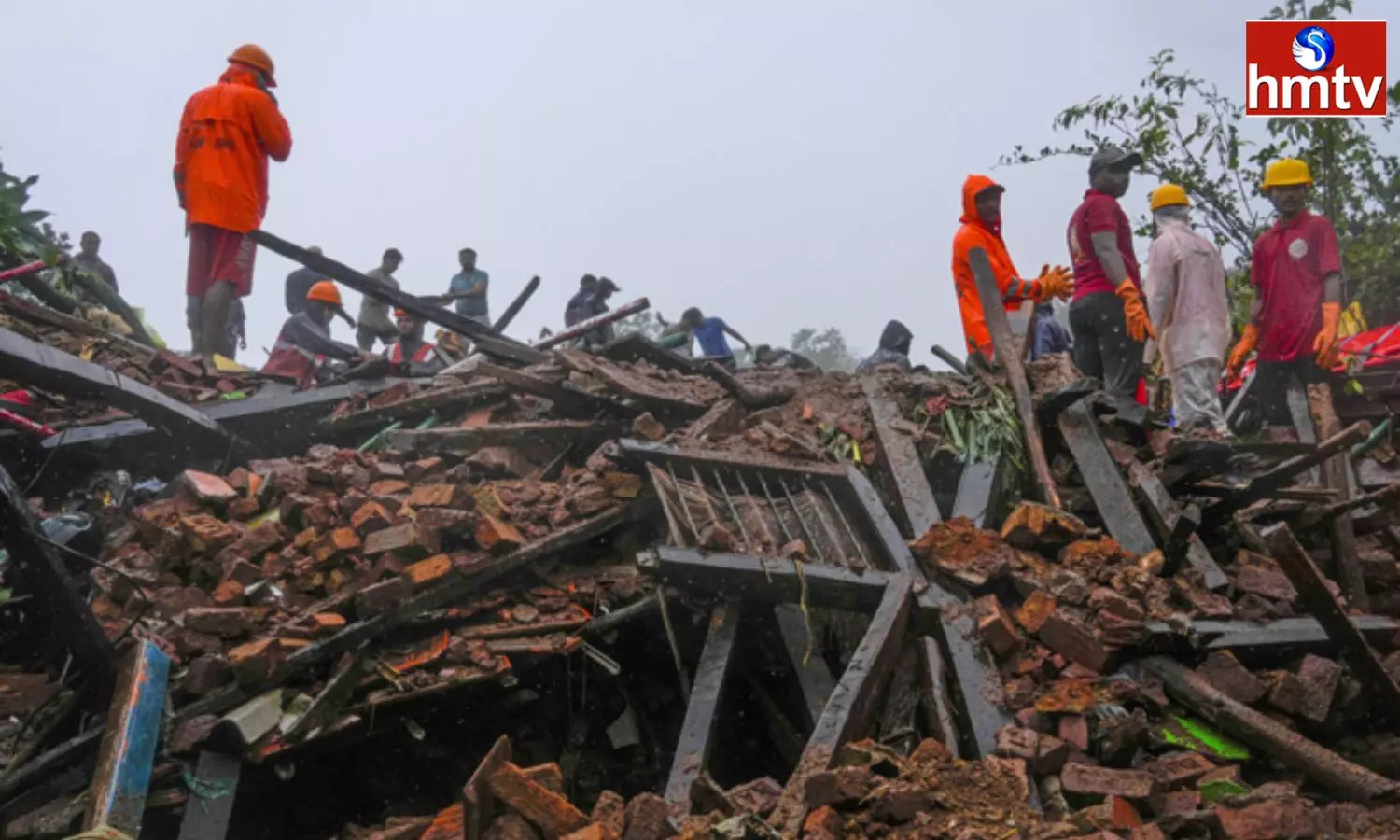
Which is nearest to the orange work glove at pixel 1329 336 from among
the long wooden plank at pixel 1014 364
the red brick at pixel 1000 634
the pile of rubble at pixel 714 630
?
the pile of rubble at pixel 714 630

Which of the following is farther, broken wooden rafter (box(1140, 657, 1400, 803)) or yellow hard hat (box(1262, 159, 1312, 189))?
yellow hard hat (box(1262, 159, 1312, 189))

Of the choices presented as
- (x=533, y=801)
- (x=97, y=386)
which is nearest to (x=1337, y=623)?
(x=533, y=801)

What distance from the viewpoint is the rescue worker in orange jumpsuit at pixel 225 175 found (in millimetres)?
6961

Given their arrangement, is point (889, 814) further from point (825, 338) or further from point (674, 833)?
point (825, 338)

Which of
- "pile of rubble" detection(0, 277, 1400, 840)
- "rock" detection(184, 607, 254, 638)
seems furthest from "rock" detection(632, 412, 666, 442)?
"rock" detection(184, 607, 254, 638)

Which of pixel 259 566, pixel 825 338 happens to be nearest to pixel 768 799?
pixel 259 566

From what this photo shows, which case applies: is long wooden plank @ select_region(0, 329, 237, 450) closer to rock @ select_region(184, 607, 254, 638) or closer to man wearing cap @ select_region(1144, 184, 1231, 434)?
rock @ select_region(184, 607, 254, 638)

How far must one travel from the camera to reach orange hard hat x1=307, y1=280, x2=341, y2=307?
9.41 meters

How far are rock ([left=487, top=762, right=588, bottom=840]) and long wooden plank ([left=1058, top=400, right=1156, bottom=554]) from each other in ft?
9.74

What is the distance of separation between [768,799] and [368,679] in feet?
5.98

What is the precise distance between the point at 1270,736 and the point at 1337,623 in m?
0.49

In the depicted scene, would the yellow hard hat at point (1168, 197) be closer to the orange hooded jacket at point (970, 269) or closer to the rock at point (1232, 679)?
the orange hooded jacket at point (970, 269)

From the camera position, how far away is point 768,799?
3.10 metres

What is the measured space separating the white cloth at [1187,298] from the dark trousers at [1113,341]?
360mm
